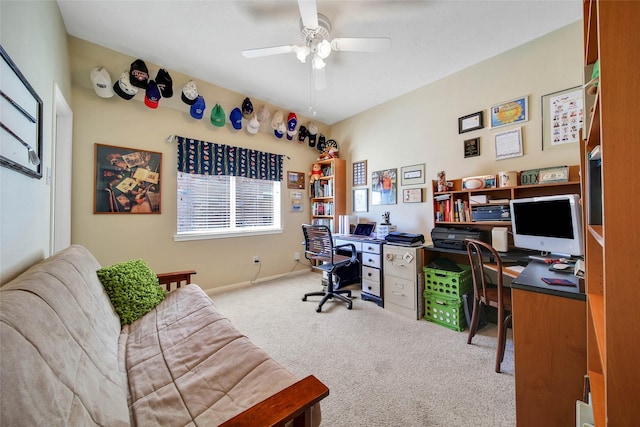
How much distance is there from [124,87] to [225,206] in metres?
1.63

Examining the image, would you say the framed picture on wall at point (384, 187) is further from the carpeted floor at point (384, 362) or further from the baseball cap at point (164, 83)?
the baseball cap at point (164, 83)

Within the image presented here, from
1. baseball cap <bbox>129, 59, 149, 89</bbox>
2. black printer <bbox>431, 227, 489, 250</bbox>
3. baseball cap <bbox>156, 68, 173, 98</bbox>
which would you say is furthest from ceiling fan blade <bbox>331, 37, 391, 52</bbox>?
baseball cap <bbox>129, 59, 149, 89</bbox>

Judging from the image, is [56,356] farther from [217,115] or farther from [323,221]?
[323,221]

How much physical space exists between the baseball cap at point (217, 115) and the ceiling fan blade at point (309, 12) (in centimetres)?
170

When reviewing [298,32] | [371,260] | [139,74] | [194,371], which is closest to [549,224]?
[371,260]

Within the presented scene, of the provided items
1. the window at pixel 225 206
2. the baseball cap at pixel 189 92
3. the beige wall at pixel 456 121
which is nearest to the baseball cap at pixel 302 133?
the beige wall at pixel 456 121

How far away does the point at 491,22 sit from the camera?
6.57 feet

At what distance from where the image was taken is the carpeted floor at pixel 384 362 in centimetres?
129

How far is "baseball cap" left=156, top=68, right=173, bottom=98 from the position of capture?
257cm

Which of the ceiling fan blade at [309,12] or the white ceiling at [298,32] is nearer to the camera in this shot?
the ceiling fan blade at [309,12]

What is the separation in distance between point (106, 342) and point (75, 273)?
0.37 meters

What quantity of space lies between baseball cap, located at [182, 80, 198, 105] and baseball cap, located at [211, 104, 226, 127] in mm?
244

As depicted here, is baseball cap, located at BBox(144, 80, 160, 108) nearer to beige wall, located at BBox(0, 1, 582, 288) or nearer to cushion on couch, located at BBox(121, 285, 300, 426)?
beige wall, located at BBox(0, 1, 582, 288)

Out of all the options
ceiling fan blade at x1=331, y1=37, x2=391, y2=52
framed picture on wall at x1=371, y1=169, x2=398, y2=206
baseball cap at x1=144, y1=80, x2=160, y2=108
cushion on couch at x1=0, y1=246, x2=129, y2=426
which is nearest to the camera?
cushion on couch at x1=0, y1=246, x2=129, y2=426
